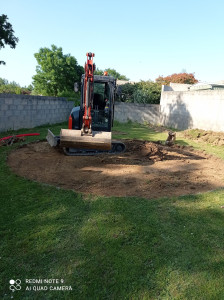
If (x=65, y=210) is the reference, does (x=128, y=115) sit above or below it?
above

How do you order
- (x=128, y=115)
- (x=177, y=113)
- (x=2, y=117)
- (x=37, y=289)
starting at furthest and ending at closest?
(x=128, y=115) → (x=177, y=113) → (x=2, y=117) → (x=37, y=289)

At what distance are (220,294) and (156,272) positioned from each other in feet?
2.22

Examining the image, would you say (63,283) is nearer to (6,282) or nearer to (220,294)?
(6,282)

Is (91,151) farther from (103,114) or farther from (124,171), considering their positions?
(124,171)

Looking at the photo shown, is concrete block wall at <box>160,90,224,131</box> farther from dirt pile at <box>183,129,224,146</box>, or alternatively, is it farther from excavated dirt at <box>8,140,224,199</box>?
excavated dirt at <box>8,140,224,199</box>

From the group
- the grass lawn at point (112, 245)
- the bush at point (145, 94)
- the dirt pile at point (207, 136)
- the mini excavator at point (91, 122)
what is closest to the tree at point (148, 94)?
the bush at point (145, 94)

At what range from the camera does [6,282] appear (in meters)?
2.44

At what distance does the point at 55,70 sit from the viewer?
23.3 meters

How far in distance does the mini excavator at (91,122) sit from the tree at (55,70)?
627 inches

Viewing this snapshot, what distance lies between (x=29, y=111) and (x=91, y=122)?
664 cm

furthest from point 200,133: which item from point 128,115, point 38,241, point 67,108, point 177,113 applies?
point 38,241

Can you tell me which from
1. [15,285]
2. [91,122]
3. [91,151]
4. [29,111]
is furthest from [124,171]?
[29,111]

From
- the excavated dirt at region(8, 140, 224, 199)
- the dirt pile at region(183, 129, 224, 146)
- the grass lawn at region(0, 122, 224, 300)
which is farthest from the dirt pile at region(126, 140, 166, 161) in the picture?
the dirt pile at region(183, 129, 224, 146)

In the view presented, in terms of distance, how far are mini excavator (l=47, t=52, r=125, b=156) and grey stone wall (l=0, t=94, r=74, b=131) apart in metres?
3.72
